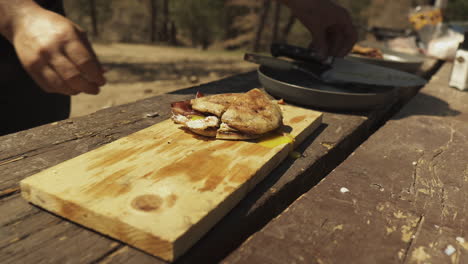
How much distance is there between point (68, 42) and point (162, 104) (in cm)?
70

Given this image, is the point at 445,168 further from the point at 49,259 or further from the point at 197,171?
the point at 49,259

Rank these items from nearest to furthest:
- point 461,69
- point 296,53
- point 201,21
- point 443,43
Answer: point 296,53 < point 461,69 < point 443,43 < point 201,21

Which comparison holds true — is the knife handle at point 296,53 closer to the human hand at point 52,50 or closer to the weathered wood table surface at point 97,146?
the weathered wood table surface at point 97,146

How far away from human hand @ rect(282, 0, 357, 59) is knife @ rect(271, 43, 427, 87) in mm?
124

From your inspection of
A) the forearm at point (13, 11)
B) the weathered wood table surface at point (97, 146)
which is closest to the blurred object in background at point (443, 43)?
the weathered wood table surface at point (97, 146)

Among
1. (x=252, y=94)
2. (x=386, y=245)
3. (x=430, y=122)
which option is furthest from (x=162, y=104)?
(x=430, y=122)

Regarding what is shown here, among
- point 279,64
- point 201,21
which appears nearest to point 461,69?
point 279,64

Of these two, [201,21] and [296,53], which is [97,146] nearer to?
[296,53]

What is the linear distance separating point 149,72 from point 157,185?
9.52 m

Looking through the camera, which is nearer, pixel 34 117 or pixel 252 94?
pixel 252 94

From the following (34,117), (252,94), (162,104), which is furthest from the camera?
(34,117)

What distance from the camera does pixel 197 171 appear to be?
1.06 metres

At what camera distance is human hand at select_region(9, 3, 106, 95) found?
44.2 inches

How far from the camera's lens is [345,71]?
2092mm
